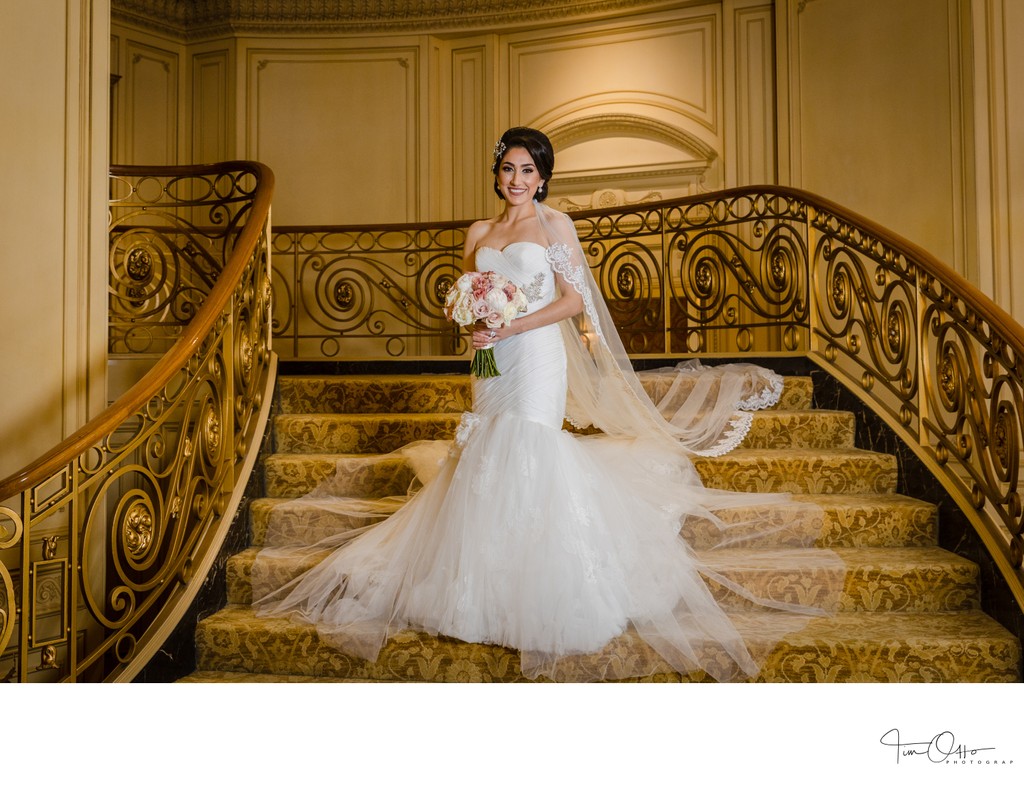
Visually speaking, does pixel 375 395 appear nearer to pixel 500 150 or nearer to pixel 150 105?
pixel 500 150

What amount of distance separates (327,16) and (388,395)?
4865 millimetres

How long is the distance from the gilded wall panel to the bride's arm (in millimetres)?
5169

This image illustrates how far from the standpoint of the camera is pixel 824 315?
5129 mm

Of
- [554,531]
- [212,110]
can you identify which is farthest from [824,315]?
[212,110]

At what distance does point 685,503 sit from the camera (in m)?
3.48

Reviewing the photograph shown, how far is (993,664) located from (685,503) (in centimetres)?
119

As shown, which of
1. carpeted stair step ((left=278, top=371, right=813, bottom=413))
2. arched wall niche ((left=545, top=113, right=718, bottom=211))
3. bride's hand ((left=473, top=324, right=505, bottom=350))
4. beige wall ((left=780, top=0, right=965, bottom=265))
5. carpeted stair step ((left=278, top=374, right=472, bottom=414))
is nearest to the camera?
bride's hand ((left=473, top=324, right=505, bottom=350))

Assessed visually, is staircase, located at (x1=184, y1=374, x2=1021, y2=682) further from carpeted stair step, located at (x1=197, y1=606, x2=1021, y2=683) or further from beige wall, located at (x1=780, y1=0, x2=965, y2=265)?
beige wall, located at (x1=780, y1=0, x2=965, y2=265)

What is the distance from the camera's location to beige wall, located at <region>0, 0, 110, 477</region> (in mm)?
3014

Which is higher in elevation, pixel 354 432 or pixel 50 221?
pixel 50 221
